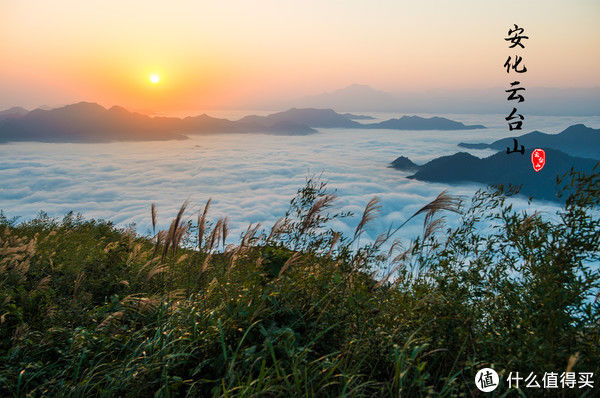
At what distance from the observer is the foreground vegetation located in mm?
2236

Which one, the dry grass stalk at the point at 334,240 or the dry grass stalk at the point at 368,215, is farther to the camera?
the dry grass stalk at the point at 368,215

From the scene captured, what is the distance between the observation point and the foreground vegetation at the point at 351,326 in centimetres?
224

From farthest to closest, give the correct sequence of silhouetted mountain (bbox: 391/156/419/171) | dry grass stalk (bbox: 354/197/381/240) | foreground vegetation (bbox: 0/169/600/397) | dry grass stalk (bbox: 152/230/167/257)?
silhouetted mountain (bbox: 391/156/419/171), dry grass stalk (bbox: 152/230/167/257), dry grass stalk (bbox: 354/197/381/240), foreground vegetation (bbox: 0/169/600/397)

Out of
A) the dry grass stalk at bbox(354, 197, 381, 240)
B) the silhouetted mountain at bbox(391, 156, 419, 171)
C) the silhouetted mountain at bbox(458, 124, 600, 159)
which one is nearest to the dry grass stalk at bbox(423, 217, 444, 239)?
the dry grass stalk at bbox(354, 197, 381, 240)

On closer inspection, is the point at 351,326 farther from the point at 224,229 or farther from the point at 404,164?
the point at 404,164

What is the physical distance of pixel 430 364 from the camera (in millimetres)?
2604

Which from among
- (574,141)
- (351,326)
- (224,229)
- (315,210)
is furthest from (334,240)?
(574,141)

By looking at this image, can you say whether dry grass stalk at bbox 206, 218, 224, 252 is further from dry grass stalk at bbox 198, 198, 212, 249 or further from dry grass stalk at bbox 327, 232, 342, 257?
dry grass stalk at bbox 327, 232, 342, 257

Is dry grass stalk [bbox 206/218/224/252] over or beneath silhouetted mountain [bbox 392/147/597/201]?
over

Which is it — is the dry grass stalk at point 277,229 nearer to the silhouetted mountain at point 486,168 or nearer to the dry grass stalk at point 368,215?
the dry grass stalk at point 368,215

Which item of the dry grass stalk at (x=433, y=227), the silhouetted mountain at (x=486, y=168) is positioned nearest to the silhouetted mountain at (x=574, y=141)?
the silhouetted mountain at (x=486, y=168)

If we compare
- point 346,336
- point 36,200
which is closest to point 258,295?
point 346,336

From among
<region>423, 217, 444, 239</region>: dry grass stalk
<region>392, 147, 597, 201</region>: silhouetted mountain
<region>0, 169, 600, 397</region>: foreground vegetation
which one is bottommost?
<region>392, 147, 597, 201</region>: silhouetted mountain

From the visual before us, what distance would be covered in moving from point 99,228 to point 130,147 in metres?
174
